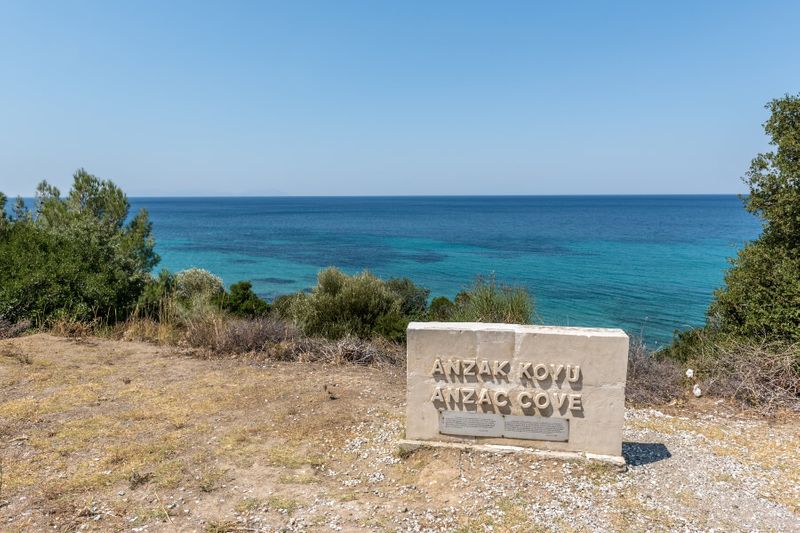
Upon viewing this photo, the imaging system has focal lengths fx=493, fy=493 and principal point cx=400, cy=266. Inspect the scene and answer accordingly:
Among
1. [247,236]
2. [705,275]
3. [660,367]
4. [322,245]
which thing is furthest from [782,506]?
[247,236]

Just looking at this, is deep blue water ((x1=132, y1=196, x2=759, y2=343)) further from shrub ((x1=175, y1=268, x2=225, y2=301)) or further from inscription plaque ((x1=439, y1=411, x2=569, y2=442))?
shrub ((x1=175, y1=268, x2=225, y2=301))

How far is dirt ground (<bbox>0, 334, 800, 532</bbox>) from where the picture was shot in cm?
438

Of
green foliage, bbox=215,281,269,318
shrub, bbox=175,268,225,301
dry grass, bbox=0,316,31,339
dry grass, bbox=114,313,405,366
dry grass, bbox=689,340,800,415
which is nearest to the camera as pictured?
dry grass, bbox=689,340,800,415

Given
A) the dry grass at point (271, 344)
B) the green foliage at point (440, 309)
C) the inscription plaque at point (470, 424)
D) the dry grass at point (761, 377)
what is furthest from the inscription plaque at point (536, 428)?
the green foliage at point (440, 309)

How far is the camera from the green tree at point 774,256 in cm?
762

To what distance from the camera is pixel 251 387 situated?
7.91 m

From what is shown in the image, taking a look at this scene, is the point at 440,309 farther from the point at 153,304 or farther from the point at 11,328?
the point at 11,328

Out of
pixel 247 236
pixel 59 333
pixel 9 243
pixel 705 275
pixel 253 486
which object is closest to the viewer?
pixel 253 486

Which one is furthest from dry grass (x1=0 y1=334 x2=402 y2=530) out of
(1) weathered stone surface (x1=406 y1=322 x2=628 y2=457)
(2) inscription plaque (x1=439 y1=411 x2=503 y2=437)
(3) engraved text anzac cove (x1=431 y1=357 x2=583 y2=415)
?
(3) engraved text anzac cove (x1=431 y1=357 x2=583 y2=415)

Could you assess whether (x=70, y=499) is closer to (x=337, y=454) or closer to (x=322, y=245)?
(x=337, y=454)

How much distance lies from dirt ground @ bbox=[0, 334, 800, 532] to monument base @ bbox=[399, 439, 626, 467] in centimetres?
7

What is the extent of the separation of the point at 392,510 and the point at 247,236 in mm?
67030

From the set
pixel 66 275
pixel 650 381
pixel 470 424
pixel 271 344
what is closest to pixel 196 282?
pixel 66 275

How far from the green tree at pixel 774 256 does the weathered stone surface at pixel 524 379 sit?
4181 millimetres
